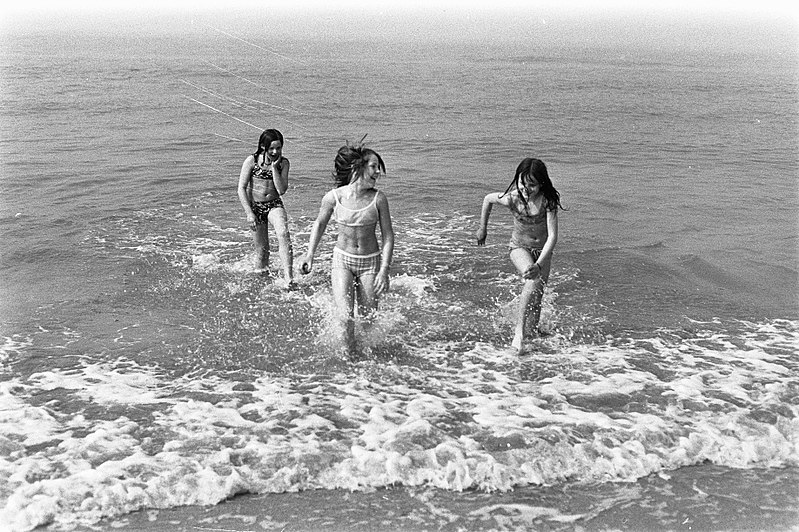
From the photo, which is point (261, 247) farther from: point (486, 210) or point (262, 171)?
point (486, 210)

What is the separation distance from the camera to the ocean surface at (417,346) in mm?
5227

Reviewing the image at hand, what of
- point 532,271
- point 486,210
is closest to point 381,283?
point 486,210

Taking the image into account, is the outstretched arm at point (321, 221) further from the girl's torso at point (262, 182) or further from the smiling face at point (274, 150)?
the girl's torso at point (262, 182)

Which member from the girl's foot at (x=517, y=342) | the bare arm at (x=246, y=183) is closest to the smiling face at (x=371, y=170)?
the girl's foot at (x=517, y=342)

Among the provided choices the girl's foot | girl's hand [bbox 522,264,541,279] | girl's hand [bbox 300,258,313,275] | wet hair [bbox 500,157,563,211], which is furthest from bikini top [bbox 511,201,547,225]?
girl's hand [bbox 300,258,313,275]

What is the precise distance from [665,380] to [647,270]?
324 cm

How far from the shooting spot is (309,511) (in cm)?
496

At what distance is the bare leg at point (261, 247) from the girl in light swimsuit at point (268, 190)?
1 cm

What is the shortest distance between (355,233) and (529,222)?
5.34 feet

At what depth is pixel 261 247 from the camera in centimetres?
930

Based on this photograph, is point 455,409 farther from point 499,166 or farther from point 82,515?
point 499,166

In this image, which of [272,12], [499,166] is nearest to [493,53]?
[499,166]

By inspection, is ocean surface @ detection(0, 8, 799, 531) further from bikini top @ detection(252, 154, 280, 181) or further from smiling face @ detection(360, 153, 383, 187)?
smiling face @ detection(360, 153, 383, 187)

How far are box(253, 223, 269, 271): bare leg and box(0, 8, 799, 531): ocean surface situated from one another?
9.5 inches
